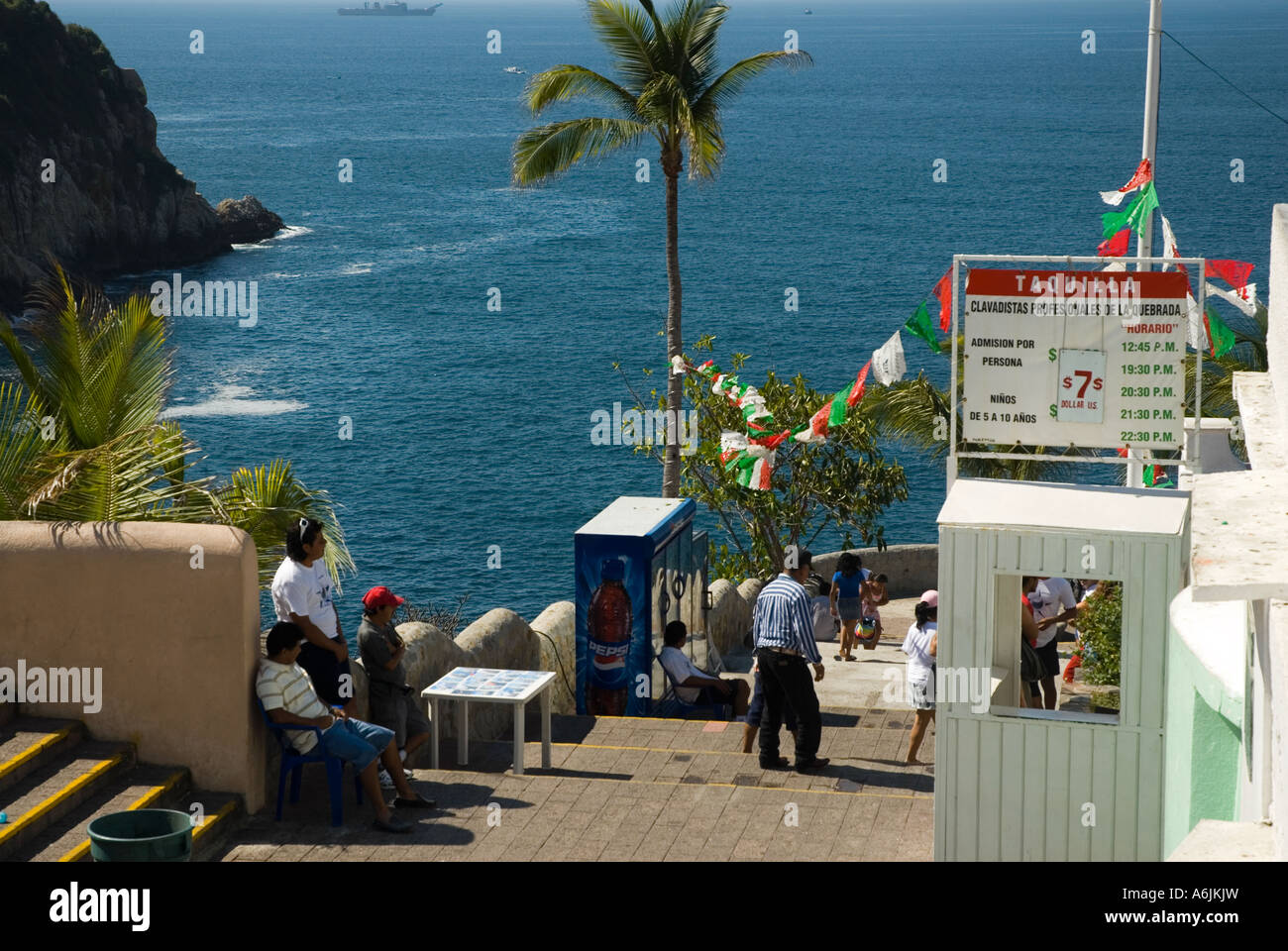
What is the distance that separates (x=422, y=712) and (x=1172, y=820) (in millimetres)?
5535

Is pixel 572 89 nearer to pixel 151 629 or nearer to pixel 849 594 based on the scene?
pixel 849 594

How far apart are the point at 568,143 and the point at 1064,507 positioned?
14.7 metres

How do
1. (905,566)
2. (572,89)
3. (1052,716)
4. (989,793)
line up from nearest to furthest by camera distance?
(1052,716) < (989,793) < (572,89) < (905,566)

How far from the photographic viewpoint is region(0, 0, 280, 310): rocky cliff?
81.6m

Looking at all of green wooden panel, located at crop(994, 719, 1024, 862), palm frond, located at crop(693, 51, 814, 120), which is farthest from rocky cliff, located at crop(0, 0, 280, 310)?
green wooden panel, located at crop(994, 719, 1024, 862)

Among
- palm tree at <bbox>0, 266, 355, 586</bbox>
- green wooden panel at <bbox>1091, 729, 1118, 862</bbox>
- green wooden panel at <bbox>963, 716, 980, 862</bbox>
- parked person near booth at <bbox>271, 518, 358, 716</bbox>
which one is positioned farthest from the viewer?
palm tree at <bbox>0, 266, 355, 586</bbox>

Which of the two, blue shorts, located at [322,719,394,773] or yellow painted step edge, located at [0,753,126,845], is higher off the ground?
blue shorts, located at [322,719,394,773]

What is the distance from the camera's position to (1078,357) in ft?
36.2

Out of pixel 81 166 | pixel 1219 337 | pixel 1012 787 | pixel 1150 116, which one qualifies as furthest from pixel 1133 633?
pixel 81 166

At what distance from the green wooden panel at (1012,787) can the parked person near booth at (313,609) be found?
163 inches

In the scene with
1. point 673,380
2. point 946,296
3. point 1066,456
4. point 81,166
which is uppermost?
point 81,166

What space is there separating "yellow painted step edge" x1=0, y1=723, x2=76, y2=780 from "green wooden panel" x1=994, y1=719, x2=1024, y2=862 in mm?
5605

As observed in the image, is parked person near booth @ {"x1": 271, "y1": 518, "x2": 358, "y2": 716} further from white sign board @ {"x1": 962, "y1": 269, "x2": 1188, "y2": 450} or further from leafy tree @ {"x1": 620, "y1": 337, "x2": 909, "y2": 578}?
leafy tree @ {"x1": 620, "y1": 337, "x2": 909, "y2": 578}
